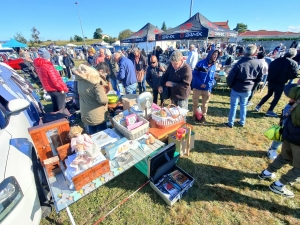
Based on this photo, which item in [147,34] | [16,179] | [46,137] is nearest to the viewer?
[16,179]

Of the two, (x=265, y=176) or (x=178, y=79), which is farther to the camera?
(x=178, y=79)

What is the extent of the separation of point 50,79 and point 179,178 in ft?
12.1

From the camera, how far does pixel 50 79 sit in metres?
3.68

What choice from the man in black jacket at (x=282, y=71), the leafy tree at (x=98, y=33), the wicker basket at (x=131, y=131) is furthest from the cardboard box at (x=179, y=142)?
the leafy tree at (x=98, y=33)

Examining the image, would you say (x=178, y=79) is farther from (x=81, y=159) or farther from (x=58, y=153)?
(x=58, y=153)

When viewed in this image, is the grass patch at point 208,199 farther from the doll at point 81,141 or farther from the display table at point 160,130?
the doll at point 81,141

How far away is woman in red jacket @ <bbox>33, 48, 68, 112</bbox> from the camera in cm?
352

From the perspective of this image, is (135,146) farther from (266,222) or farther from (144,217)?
(266,222)

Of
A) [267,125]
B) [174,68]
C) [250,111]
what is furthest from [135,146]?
[250,111]

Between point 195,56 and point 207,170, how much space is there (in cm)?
439

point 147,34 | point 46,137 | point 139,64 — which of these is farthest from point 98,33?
point 46,137

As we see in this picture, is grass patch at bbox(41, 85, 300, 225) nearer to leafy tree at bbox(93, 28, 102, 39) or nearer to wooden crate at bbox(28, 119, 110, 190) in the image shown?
wooden crate at bbox(28, 119, 110, 190)

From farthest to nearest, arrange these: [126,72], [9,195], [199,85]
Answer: [126,72], [199,85], [9,195]

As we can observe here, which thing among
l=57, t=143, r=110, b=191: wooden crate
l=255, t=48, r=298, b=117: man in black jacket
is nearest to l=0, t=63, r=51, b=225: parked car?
l=57, t=143, r=110, b=191: wooden crate
